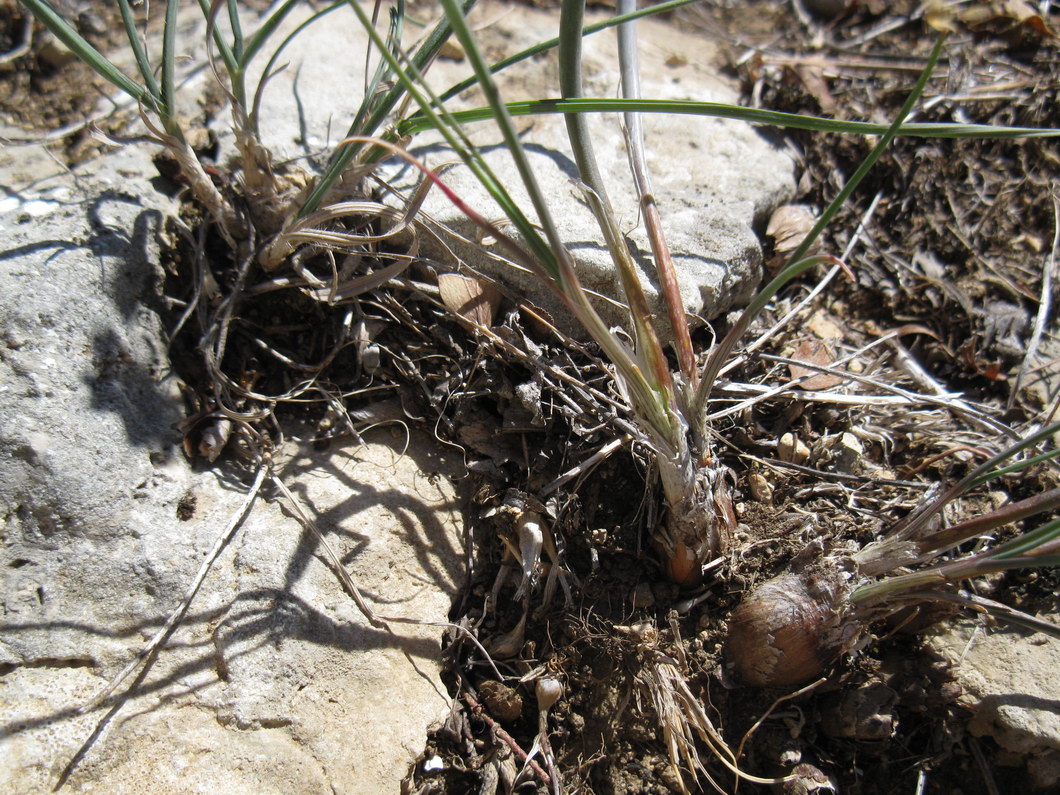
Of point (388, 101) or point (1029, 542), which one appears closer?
point (1029, 542)

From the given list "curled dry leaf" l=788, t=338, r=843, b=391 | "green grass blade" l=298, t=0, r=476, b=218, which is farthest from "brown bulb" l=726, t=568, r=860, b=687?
"green grass blade" l=298, t=0, r=476, b=218

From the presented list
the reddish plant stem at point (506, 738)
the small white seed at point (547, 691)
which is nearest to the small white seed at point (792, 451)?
the small white seed at point (547, 691)

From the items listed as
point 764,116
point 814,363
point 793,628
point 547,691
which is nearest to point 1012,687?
point 793,628

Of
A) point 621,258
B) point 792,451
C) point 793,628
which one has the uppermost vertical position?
point 621,258

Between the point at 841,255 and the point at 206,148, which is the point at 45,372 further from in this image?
the point at 841,255

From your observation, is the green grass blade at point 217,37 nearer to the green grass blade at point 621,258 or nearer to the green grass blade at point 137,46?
the green grass blade at point 137,46

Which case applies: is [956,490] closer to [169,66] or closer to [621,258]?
[621,258]

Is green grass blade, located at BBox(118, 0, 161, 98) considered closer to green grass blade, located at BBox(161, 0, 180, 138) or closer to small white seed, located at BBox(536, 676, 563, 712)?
green grass blade, located at BBox(161, 0, 180, 138)
